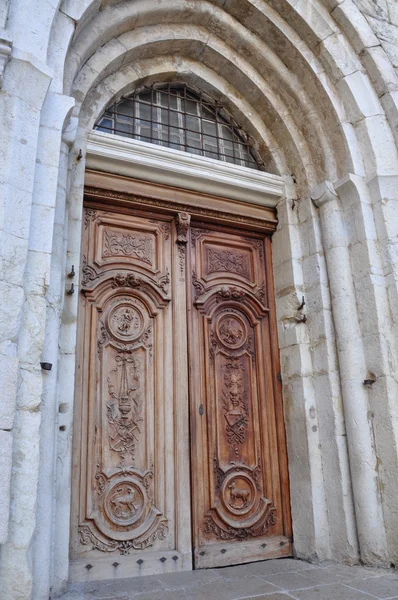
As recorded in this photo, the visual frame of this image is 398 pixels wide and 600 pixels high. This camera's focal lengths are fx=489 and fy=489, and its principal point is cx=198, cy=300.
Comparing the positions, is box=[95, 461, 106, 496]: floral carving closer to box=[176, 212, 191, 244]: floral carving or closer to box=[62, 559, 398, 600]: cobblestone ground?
box=[62, 559, 398, 600]: cobblestone ground

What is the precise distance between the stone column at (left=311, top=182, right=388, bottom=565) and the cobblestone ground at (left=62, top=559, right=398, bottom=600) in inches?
A: 9.5

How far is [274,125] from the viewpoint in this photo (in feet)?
13.4

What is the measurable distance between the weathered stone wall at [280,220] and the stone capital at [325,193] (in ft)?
0.04

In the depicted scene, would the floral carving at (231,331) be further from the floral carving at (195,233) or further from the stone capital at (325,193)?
the stone capital at (325,193)

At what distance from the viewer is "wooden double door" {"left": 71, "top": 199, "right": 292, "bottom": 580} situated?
300cm

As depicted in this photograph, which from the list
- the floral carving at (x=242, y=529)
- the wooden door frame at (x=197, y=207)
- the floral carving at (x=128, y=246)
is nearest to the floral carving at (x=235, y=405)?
the wooden door frame at (x=197, y=207)

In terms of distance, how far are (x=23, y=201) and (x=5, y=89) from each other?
0.58 m

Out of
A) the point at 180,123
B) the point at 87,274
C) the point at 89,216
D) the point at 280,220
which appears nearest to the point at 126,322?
the point at 87,274

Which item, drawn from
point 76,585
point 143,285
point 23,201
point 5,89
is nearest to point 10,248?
point 23,201

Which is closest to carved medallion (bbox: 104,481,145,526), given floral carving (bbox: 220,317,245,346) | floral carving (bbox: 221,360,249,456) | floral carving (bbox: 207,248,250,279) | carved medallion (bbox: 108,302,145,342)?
floral carving (bbox: 221,360,249,456)

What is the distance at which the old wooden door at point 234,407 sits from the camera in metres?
3.27

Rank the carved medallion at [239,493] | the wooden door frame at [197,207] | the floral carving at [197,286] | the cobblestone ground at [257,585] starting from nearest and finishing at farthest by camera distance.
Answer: the cobblestone ground at [257,585], the carved medallion at [239,493], the wooden door frame at [197,207], the floral carving at [197,286]

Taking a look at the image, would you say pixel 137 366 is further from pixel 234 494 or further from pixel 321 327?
pixel 321 327

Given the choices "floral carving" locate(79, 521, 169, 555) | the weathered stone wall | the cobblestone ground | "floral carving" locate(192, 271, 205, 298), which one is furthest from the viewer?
"floral carving" locate(192, 271, 205, 298)
